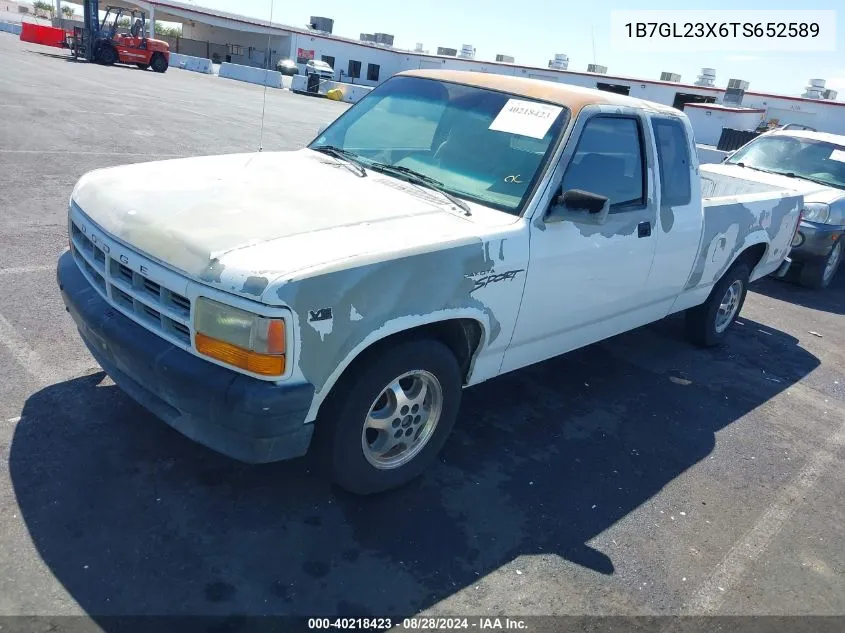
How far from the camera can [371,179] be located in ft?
12.2

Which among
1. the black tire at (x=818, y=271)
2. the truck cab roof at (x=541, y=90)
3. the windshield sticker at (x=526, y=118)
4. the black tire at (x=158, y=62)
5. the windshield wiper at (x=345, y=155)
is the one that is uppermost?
the truck cab roof at (x=541, y=90)

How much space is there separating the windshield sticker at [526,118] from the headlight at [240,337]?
1.94 m

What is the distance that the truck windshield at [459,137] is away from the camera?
3609 mm

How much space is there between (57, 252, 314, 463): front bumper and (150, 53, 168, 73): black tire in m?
35.0

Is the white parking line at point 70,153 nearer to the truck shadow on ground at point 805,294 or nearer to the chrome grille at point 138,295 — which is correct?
the chrome grille at point 138,295

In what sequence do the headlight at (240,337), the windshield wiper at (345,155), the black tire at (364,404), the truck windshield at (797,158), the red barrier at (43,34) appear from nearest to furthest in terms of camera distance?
the headlight at (240,337)
the black tire at (364,404)
the windshield wiper at (345,155)
the truck windshield at (797,158)
the red barrier at (43,34)

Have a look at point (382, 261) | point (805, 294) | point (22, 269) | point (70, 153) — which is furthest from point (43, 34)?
point (382, 261)

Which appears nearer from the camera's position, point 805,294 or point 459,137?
point 459,137

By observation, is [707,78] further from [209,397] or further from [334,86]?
[209,397]

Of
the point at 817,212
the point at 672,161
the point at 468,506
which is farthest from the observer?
the point at 817,212

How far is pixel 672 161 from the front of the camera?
4559 millimetres

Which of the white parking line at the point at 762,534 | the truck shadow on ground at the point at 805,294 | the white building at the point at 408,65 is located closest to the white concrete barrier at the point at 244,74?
the white building at the point at 408,65

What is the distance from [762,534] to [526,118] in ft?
8.52

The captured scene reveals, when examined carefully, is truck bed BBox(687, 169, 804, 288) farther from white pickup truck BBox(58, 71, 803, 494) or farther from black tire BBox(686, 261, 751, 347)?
white pickup truck BBox(58, 71, 803, 494)
